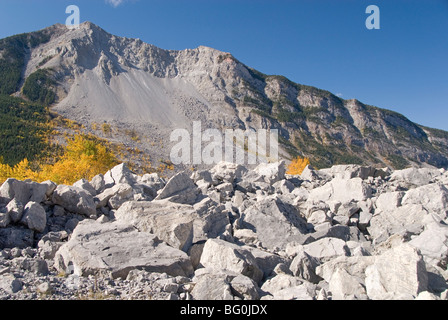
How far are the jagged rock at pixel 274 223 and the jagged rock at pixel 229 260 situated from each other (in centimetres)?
306

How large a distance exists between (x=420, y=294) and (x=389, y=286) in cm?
71

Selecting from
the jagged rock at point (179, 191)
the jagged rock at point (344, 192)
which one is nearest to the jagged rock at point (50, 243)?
the jagged rock at point (179, 191)

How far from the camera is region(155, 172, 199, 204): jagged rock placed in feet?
41.8

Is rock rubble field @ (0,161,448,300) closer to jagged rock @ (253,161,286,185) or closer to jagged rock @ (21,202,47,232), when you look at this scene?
jagged rock @ (21,202,47,232)

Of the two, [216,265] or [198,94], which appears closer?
[216,265]

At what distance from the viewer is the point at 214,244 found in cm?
851

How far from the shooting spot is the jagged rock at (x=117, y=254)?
7461 mm

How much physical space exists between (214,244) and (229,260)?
70cm

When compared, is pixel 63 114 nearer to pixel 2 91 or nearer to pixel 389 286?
pixel 2 91

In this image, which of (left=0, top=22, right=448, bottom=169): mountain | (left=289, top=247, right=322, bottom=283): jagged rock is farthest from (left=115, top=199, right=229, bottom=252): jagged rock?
(left=0, top=22, right=448, bottom=169): mountain

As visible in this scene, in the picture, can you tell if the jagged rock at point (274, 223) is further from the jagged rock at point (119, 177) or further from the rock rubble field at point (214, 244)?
the jagged rock at point (119, 177)

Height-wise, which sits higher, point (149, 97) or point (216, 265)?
point (149, 97)
